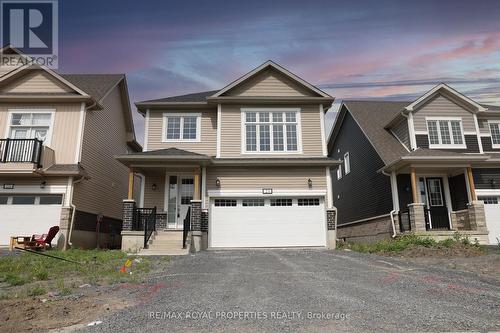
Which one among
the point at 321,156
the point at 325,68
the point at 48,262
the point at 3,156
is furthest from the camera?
the point at 321,156

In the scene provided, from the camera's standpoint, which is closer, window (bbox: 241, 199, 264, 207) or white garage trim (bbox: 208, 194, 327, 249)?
white garage trim (bbox: 208, 194, 327, 249)

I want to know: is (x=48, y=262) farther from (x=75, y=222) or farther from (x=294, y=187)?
(x=294, y=187)

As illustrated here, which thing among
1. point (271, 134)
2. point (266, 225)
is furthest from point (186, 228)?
point (271, 134)

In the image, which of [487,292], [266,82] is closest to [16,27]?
[266,82]

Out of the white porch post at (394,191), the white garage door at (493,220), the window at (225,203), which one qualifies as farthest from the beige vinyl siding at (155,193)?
the white garage door at (493,220)

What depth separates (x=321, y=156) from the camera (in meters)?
15.3

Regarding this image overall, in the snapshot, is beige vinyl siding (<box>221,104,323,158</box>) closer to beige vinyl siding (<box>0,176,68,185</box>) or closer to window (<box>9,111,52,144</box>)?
beige vinyl siding (<box>0,176,68,185</box>)

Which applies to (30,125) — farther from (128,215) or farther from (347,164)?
(347,164)

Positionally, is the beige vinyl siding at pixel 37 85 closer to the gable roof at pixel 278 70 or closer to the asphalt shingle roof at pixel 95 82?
the asphalt shingle roof at pixel 95 82

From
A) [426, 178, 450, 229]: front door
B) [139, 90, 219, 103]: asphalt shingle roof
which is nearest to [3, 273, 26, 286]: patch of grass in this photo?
[139, 90, 219, 103]: asphalt shingle roof

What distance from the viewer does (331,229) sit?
14.3m

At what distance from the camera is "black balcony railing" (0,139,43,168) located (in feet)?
45.2

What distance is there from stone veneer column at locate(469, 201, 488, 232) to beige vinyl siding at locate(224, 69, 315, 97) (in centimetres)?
819

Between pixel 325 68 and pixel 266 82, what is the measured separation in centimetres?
434
